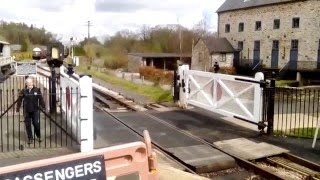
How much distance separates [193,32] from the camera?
80.2 metres

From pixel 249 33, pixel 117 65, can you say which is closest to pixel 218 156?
pixel 249 33

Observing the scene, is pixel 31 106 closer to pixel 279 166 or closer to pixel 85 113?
pixel 85 113

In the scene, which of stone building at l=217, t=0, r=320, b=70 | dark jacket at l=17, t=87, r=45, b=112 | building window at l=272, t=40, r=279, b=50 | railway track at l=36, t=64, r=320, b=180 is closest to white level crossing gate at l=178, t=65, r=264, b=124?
railway track at l=36, t=64, r=320, b=180

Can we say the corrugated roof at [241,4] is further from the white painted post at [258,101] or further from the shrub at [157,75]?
the white painted post at [258,101]

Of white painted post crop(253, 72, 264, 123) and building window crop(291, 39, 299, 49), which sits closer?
white painted post crop(253, 72, 264, 123)

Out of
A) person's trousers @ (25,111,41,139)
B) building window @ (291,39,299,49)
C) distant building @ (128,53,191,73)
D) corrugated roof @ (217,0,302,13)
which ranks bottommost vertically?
person's trousers @ (25,111,41,139)

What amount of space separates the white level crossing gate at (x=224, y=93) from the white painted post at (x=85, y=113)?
4796 millimetres

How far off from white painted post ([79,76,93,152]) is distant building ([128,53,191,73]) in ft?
166

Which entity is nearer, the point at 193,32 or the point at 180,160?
the point at 180,160

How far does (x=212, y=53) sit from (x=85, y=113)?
145ft

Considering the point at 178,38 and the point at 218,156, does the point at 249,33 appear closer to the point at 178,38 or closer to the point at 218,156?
the point at 178,38

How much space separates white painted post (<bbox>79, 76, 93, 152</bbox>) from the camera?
339 inches

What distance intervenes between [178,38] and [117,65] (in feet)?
52.2

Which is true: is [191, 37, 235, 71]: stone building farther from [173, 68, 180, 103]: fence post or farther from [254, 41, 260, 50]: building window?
[173, 68, 180, 103]: fence post
